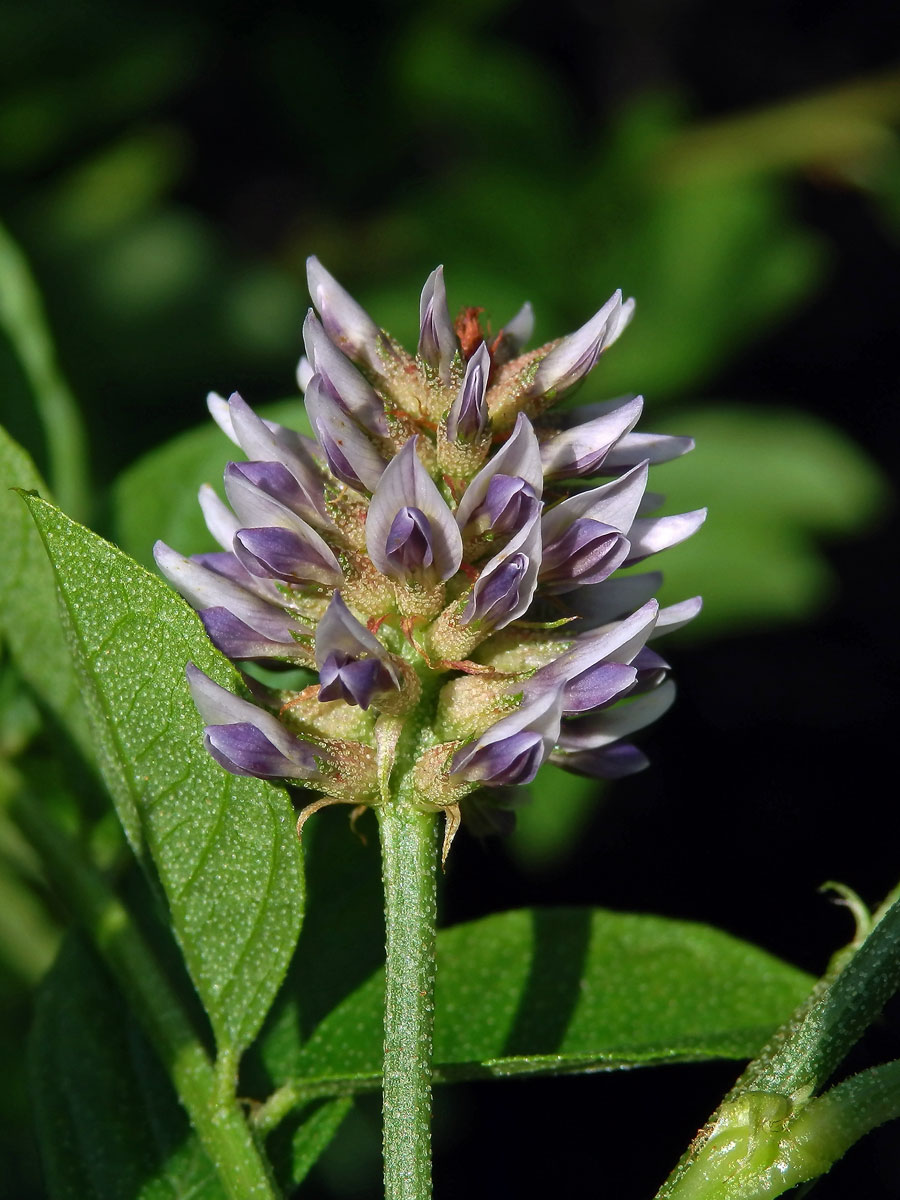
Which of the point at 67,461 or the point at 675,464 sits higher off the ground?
the point at 67,461

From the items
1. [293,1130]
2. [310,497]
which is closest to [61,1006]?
[293,1130]

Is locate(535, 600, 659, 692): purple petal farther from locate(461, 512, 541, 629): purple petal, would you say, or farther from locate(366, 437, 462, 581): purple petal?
locate(366, 437, 462, 581): purple petal

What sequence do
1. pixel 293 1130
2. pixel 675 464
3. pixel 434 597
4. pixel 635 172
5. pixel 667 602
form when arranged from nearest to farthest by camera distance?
pixel 434 597 → pixel 293 1130 → pixel 667 602 → pixel 675 464 → pixel 635 172

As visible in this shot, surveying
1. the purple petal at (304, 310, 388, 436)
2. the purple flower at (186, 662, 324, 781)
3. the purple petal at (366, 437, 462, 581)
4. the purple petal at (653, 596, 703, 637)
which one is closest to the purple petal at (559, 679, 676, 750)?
the purple petal at (653, 596, 703, 637)

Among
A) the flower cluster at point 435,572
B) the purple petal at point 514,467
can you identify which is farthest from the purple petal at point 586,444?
the purple petal at point 514,467

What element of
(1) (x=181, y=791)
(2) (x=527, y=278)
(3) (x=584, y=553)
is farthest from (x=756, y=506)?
(1) (x=181, y=791)

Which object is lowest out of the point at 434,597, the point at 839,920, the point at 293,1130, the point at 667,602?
the point at 839,920

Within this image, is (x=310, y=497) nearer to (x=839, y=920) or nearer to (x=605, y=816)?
(x=605, y=816)
